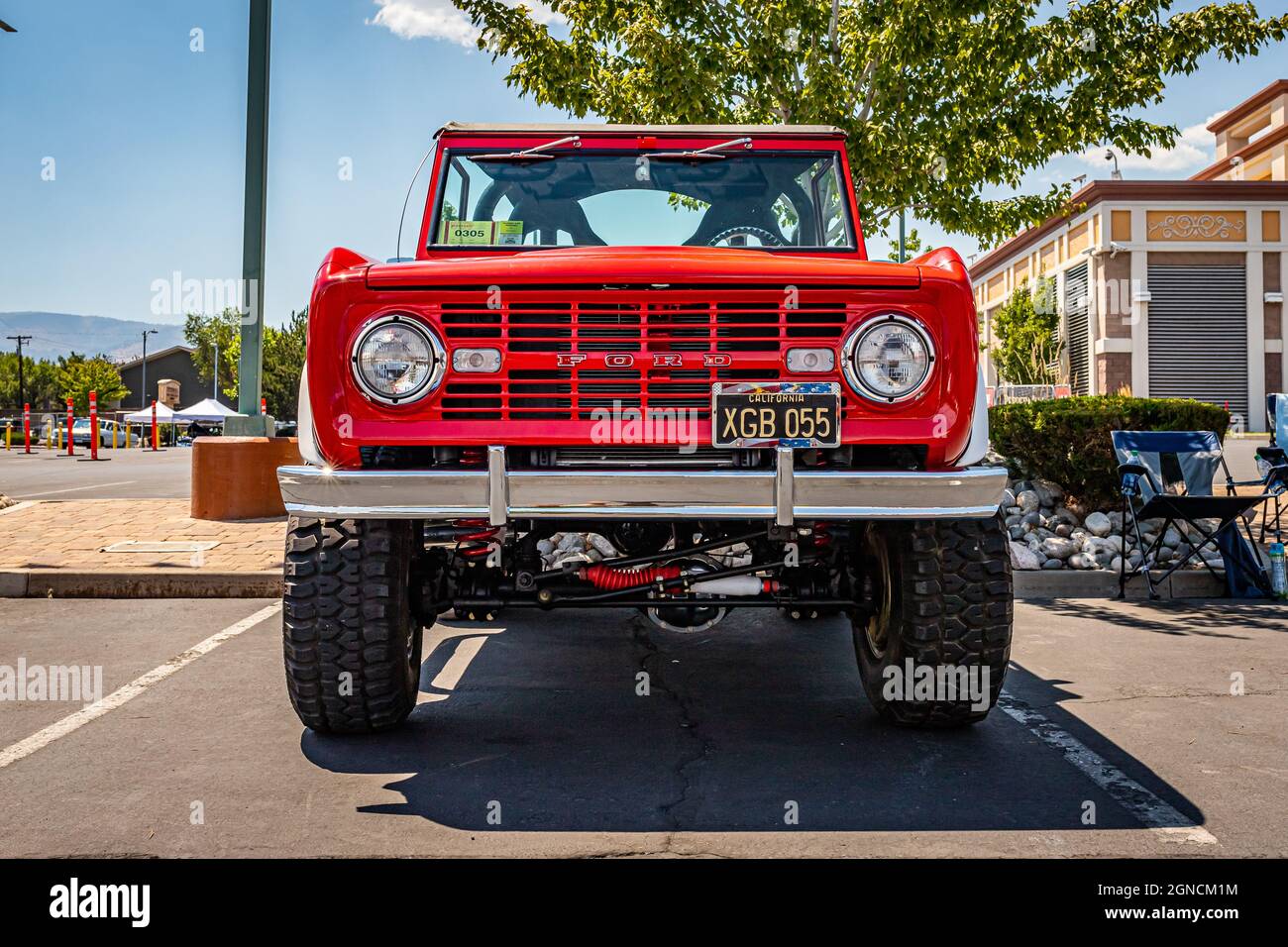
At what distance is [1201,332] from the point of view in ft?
104

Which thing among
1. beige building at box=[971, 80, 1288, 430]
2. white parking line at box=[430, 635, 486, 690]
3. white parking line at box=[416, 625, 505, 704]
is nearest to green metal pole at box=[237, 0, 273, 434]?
white parking line at box=[416, 625, 505, 704]

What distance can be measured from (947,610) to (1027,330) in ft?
112

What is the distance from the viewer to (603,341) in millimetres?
3350

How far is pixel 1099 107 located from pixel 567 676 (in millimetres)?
7415

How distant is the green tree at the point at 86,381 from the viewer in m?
79.8

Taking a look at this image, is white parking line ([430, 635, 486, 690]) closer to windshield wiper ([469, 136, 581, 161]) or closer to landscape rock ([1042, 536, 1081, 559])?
windshield wiper ([469, 136, 581, 161])

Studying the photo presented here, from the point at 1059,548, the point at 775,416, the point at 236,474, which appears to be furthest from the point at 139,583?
the point at 1059,548

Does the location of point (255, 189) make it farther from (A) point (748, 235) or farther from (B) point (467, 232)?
(A) point (748, 235)

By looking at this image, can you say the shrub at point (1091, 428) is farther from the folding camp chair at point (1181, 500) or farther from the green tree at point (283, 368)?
the green tree at point (283, 368)

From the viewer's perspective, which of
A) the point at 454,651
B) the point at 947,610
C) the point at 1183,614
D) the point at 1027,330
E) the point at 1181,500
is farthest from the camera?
the point at 1027,330

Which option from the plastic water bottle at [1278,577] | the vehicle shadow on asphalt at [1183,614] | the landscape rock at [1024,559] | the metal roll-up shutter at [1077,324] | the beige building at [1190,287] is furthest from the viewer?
the metal roll-up shutter at [1077,324]

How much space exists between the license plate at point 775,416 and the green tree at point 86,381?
84.1m

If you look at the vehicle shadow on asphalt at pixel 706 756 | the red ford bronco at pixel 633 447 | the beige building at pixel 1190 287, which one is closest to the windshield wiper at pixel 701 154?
the red ford bronco at pixel 633 447

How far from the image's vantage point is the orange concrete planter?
362 inches
